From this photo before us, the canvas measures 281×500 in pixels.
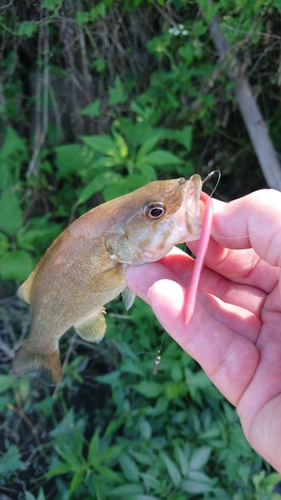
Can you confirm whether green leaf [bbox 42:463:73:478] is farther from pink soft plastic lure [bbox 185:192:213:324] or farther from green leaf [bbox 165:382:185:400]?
pink soft plastic lure [bbox 185:192:213:324]

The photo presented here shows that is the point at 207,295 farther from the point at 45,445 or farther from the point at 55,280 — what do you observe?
the point at 45,445

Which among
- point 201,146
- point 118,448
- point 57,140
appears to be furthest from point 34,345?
point 201,146

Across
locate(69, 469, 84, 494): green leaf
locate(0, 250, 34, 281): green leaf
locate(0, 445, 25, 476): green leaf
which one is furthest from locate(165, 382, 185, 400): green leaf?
locate(0, 250, 34, 281): green leaf

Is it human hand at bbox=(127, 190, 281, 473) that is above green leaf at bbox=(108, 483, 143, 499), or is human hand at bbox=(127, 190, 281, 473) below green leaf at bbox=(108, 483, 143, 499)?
above

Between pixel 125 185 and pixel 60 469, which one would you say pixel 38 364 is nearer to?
pixel 60 469

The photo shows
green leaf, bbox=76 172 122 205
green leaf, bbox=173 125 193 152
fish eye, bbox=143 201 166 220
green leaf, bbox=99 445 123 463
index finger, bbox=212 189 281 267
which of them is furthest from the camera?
green leaf, bbox=173 125 193 152

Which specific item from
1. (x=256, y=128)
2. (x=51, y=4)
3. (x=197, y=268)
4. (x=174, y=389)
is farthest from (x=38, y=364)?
(x=256, y=128)
